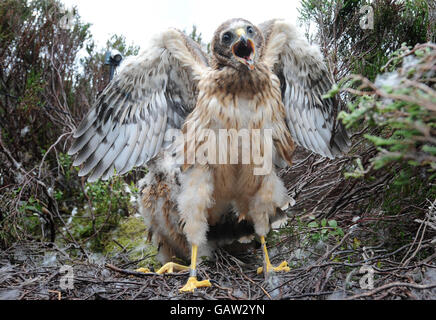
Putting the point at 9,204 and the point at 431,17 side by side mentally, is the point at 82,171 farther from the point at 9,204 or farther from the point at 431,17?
the point at 431,17

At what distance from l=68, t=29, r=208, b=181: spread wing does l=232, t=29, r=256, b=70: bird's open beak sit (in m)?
0.47

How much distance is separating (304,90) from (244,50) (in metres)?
0.85

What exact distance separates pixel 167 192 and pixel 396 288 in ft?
5.93

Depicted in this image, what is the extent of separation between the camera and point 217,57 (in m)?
2.78

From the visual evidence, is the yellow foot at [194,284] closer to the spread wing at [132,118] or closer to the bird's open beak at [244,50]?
the spread wing at [132,118]

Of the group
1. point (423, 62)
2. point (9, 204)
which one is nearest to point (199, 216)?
point (423, 62)

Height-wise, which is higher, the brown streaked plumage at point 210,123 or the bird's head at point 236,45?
the bird's head at point 236,45

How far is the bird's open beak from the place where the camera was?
2546 mm

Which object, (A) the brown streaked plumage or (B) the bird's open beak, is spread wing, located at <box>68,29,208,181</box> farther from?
(B) the bird's open beak

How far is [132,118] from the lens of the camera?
3209 mm

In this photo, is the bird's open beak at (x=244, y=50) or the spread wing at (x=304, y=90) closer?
the bird's open beak at (x=244, y=50)

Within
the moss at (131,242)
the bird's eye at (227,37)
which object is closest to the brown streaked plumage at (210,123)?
the bird's eye at (227,37)

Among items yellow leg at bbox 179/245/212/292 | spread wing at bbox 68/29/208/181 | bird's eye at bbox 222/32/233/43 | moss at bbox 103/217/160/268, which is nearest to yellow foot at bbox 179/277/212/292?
yellow leg at bbox 179/245/212/292

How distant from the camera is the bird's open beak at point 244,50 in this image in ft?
8.35
